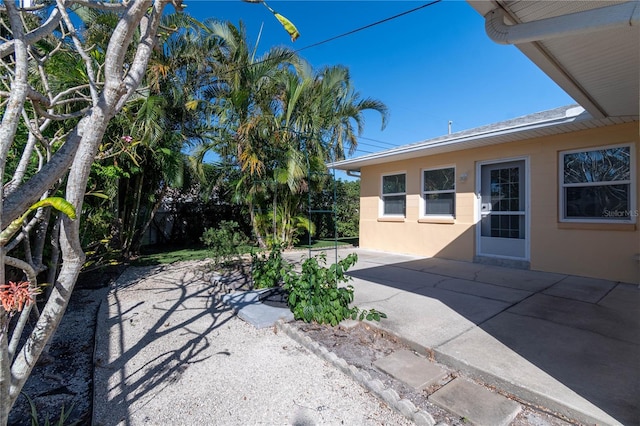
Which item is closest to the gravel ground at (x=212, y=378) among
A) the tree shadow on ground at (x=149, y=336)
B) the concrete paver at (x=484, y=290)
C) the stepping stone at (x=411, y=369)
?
the tree shadow on ground at (x=149, y=336)

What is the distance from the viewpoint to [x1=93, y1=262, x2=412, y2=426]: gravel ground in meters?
2.07

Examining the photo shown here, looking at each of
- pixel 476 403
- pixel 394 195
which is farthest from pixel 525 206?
pixel 476 403

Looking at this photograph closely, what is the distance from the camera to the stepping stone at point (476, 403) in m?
1.97

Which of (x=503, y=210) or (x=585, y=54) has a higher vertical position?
(x=585, y=54)

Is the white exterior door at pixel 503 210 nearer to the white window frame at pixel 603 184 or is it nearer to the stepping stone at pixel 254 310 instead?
the white window frame at pixel 603 184

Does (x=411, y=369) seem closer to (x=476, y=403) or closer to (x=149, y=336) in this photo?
(x=476, y=403)

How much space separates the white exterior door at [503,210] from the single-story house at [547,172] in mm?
20

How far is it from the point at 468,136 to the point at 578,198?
2174mm

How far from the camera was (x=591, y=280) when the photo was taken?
5.04 m

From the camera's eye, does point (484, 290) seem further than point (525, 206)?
No

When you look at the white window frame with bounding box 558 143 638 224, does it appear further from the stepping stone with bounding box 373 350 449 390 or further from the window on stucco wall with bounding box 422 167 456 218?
the stepping stone with bounding box 373 350 449 390

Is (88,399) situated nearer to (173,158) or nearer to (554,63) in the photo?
(554,63)

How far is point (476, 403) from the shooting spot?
2115 millimetres

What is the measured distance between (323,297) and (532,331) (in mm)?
2154
